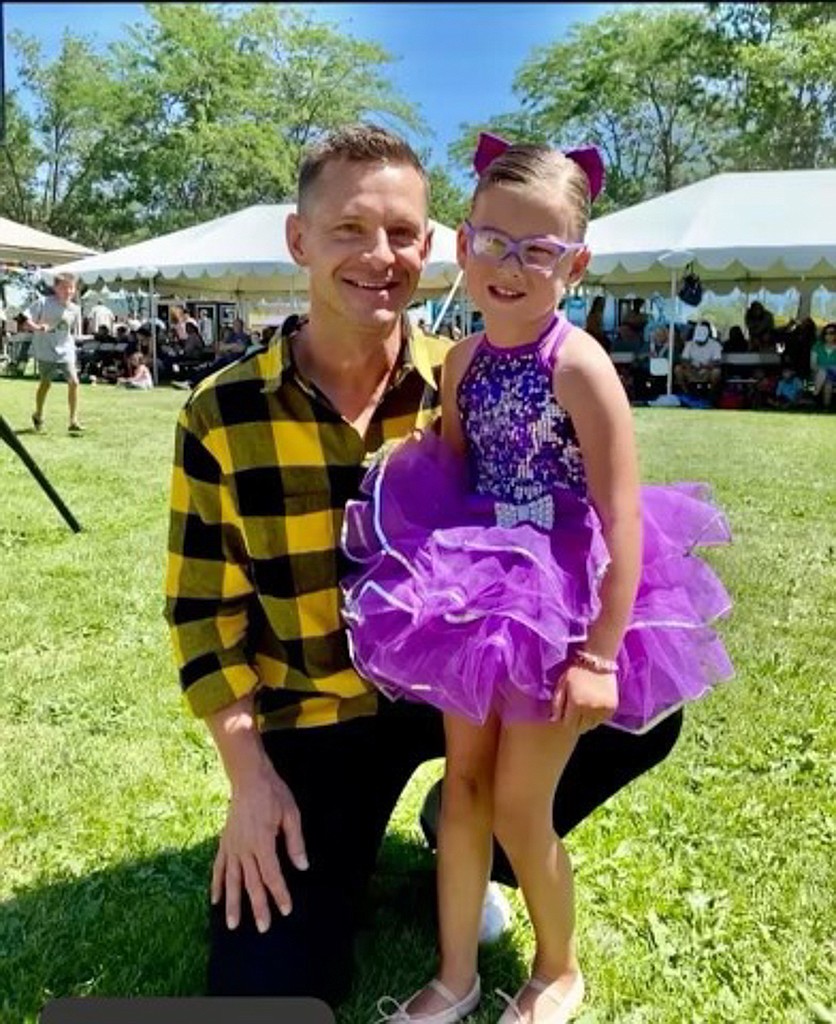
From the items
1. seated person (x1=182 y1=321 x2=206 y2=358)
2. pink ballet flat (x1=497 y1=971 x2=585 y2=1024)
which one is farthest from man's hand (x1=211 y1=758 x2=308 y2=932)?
seated person (x1=182 y1=321 x2=206 y2=358)

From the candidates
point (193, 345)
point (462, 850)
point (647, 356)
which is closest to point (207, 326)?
point (193, 345)

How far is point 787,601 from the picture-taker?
4.48 m

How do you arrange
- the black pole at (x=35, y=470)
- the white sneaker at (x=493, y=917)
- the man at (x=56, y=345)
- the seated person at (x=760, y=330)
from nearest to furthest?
the white sneaker at (x=493, y=917) < the black pole at (x=35, y=470) < the man at (x=56, y=345) < the seated person at (x=760, y=330)

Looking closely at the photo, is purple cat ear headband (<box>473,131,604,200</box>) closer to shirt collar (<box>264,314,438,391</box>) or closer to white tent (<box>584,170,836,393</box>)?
shirt collar (<box>264,314,438,391</box>)

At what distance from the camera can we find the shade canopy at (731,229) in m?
12.9

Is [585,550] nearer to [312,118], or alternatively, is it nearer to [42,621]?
[42,621]

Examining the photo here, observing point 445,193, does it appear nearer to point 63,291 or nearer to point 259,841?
point 63,291

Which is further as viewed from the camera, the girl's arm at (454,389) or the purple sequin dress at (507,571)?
the girl's arm at (454,389)

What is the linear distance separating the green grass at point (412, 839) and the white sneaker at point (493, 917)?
1.0 inches

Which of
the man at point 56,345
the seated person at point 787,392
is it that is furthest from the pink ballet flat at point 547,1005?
the seated person at point 787,392

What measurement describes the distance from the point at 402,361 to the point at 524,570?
58 centimetres

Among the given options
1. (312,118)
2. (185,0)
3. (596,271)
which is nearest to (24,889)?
(185,0)

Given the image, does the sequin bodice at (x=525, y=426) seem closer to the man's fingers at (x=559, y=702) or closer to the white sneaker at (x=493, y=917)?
the man's fingers at (x=559, y=702)

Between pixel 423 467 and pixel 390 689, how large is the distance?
0.37 metres
